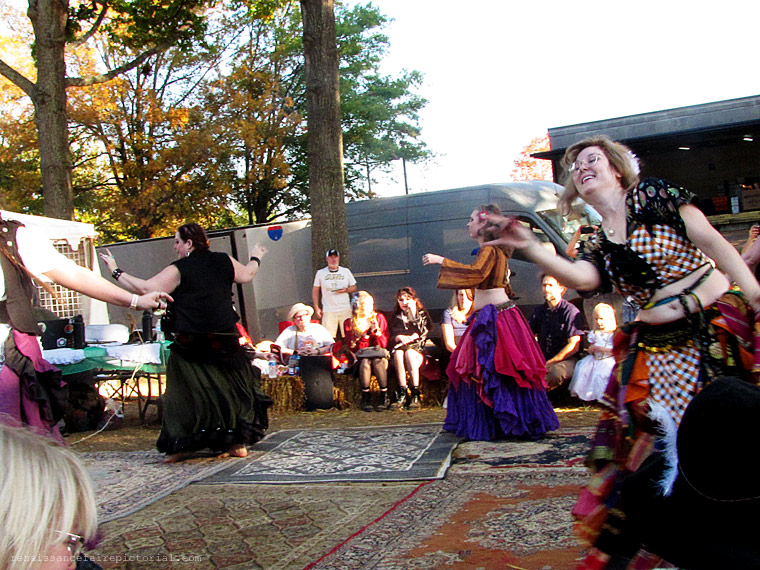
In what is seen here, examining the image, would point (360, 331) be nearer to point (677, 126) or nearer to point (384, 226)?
point (384, 226)

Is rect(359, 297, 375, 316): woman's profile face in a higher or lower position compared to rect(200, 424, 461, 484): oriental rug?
higher

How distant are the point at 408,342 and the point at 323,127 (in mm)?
3652

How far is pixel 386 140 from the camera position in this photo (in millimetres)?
30328

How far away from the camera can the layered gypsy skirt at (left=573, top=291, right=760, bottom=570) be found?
2.60 metres

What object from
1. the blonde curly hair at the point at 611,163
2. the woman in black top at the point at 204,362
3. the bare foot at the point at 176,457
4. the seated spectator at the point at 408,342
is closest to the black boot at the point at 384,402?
the seated spectator at the point at 408,342

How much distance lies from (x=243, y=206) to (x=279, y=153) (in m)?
2.95

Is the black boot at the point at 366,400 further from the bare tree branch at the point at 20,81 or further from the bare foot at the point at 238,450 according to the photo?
the bare tree branch at the point at 20,81

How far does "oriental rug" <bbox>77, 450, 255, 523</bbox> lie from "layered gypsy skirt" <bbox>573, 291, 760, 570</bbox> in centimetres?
327

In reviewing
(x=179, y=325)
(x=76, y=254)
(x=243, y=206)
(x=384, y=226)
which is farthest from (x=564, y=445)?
(x=243, y=206)

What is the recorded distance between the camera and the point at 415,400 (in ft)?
30.0

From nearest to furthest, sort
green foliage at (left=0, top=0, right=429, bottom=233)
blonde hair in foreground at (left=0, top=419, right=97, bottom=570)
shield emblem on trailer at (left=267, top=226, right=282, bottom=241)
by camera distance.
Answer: blonde hair in foreground at (left=0, top=419, right=97, bottom=570) < shield emblem on trailer at (left=267, top=226, right=282, bottom=241) < green foliage at (left=0, top=0, right=429, bottom=233)

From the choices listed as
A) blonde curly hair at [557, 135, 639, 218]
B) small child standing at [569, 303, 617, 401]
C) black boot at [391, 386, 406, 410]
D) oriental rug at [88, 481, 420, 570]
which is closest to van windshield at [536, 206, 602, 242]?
small child standing at [569, 303, 617, 401]

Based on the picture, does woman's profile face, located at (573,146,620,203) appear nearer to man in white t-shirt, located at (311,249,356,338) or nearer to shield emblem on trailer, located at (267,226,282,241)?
man in white t-shirt, located at (311,249,356,338)

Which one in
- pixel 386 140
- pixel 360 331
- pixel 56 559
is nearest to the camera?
pixel 56 559
